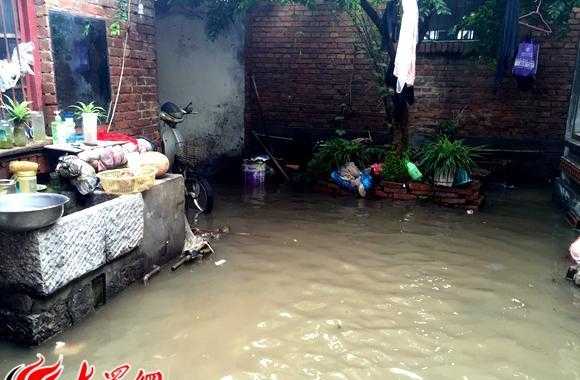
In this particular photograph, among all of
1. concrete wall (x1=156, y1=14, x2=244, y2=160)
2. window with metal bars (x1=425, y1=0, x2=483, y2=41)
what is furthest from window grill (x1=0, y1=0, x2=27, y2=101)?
window with metal bars (x1=425, y1=0, x2=483, y2=41)

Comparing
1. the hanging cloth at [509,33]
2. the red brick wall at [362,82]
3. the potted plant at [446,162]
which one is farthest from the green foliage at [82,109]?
the hanging cloth at [509,33]

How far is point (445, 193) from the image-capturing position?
6.61 metres

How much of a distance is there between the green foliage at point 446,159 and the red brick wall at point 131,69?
13.2 feet

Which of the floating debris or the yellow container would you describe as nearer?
the yellow container

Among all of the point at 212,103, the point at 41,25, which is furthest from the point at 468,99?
the point at 41,25

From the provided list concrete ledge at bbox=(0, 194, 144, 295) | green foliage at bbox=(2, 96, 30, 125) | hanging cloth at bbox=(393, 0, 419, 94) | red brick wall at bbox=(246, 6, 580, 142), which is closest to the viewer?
concrete ledge at bbox=(0, 194, 144, 295)

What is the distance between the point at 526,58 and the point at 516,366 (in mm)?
6138

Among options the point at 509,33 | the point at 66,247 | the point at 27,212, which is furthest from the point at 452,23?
the point at 27,212

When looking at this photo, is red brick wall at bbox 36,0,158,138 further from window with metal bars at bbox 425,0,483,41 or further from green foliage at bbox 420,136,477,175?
window with metal bars at bbox 425,0,483,41

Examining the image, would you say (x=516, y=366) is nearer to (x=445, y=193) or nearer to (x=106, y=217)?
(x=106, y=217)

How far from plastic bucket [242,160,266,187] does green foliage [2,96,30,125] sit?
4138 millimetres

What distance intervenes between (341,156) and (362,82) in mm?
2105

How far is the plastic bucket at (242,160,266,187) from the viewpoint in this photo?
7691mm

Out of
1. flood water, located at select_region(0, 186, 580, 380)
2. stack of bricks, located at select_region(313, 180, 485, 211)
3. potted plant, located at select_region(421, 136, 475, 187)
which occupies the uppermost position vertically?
potted plant, located at select_region(421, 136, 475, 187)
